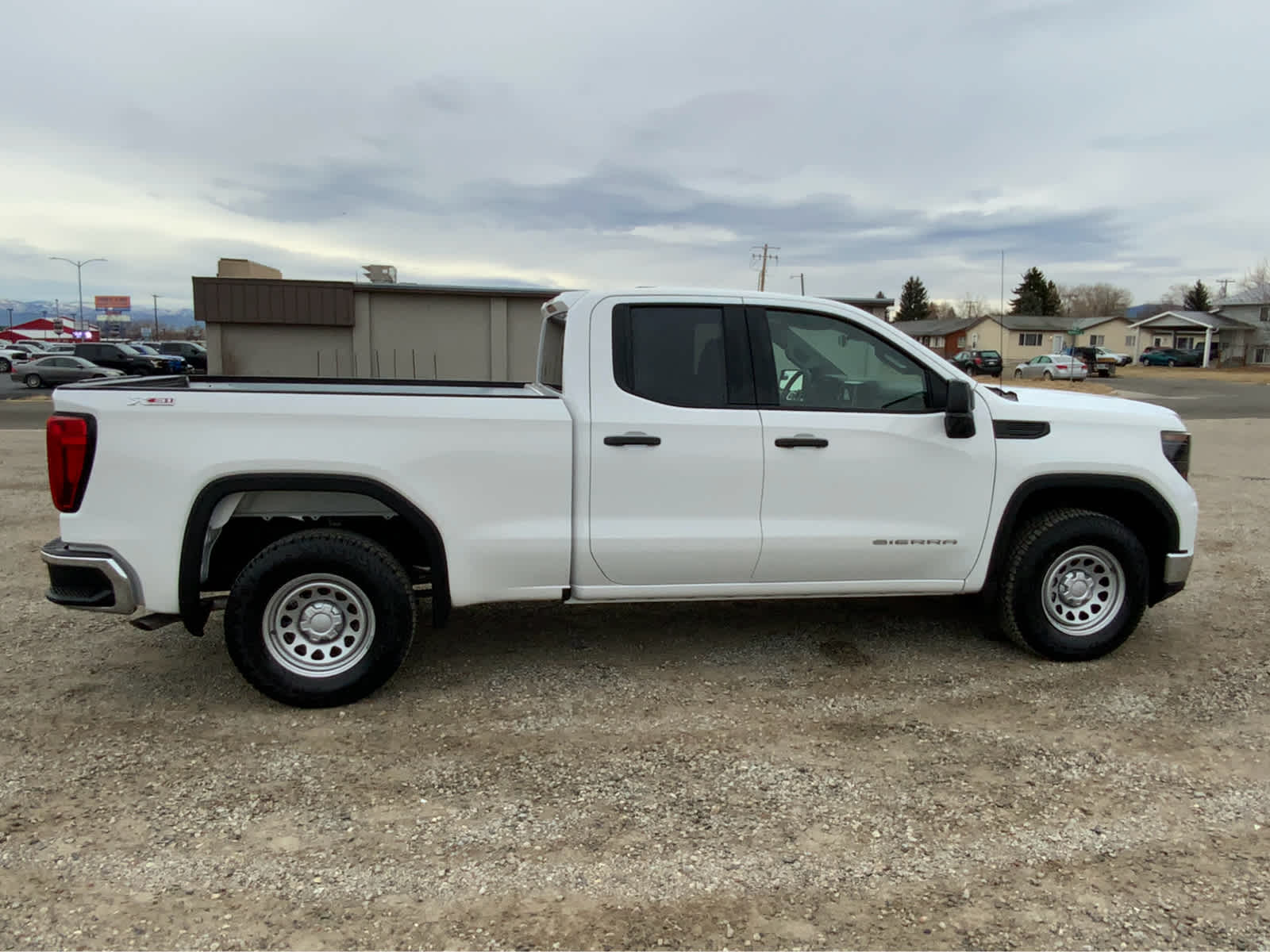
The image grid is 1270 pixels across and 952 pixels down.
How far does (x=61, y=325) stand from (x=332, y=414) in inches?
5241

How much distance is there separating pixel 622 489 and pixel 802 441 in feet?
2.97

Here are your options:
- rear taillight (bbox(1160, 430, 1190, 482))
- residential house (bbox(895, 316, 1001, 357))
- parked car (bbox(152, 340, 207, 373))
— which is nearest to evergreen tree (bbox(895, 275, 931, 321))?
residential house (bbox(895, 316, 1001, 357))

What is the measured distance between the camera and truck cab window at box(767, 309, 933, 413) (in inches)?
180

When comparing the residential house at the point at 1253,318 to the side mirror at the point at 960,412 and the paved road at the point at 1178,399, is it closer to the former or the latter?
the paved road at the point at 1178,399

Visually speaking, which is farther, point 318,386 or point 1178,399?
point 1178,399

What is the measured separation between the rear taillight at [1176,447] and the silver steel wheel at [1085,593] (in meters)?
0.61

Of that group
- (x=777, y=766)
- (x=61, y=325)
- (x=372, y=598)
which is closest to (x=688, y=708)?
(x=777, y=766)

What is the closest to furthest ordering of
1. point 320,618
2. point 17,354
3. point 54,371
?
point 320,618, point 54,371, point 17,354

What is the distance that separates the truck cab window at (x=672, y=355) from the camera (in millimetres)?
4430

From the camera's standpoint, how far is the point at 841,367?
15.1ft

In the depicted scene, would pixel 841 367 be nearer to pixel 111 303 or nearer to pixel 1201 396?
pixel 1201 396

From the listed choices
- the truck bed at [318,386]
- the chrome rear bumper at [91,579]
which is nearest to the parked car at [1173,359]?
the truck bed at [318,386]

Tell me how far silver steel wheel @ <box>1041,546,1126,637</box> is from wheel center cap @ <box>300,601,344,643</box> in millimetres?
3636

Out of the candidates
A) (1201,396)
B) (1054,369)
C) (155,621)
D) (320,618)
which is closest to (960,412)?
→ (320,618)
